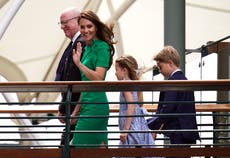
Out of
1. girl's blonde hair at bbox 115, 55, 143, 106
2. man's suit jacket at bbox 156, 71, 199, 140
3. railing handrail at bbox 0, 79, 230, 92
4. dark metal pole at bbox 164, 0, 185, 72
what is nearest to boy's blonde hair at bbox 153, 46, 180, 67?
man's suit jacket at bbox 156, 71, 199, 140

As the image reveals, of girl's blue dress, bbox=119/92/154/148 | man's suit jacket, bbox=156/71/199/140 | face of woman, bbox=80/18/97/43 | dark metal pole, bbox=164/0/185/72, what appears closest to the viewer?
face of woman, bbox=80/18/97/43

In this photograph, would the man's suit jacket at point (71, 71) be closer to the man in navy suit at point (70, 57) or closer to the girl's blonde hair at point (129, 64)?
the man in navy suit at point (70, 57)

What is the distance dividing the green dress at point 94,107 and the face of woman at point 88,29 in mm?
52

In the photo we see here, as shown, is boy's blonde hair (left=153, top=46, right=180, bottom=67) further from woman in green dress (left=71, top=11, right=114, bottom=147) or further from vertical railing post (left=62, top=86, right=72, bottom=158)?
vertical railing post (left=62, top=86, right=72, bottom=158)

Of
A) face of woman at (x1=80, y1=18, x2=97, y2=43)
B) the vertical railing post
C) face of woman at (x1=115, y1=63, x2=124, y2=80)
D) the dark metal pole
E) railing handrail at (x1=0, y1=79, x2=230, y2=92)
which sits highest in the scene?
the dark metal pole

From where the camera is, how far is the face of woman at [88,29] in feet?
21.0

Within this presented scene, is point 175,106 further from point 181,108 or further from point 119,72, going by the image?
point 119,72

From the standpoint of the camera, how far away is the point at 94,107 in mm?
6309

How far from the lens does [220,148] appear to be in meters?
6.21

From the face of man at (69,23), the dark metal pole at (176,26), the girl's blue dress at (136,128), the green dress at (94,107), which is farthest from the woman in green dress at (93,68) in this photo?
the dark metal pole at (176,26)

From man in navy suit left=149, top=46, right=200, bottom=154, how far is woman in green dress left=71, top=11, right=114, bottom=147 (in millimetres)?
594

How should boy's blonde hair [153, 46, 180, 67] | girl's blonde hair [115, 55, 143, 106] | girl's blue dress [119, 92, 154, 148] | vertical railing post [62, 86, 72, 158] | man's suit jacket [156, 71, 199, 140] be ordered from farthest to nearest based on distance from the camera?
1. girl's blonde hair [115, 55, 143, 106]
2. girl's blue dress [119, 92, 154, 148]
3. boy's blonde hair [153, 46, 180, 67]
4. man's suit jacket [156, 71, 199, 140]
5. vertical railing post [62, 86, 72, 158]

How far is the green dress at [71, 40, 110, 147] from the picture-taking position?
Result: 247 inches

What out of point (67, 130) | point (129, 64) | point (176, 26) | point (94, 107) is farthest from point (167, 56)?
point (176, 26)
